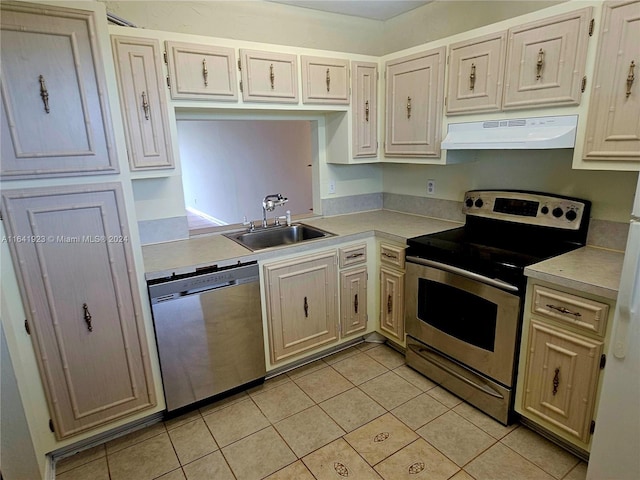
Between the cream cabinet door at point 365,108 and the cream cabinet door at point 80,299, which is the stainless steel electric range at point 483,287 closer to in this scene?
the cream cabinet door at point 365,108

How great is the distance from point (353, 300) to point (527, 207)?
1.33 metres

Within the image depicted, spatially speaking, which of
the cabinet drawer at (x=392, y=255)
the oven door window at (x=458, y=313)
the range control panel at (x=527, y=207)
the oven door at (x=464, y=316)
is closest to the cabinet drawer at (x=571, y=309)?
the oven door at (x=464, y=316)

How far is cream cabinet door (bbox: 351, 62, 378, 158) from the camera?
2786 millimetres

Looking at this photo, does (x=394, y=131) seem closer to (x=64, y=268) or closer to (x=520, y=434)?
(x=520, y=434)

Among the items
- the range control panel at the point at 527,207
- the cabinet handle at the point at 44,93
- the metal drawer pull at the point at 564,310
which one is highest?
the cabinet handle at the point at 44,93

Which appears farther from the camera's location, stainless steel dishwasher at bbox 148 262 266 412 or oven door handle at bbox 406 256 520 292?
stainless steel dishwasher at bbox 148 262 266 412

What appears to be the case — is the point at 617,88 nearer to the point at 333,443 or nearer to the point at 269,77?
the point at 269,77

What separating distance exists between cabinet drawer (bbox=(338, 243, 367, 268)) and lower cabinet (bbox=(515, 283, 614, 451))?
1159 mm

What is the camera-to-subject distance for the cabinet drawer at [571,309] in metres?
1.63

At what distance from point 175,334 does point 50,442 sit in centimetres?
76

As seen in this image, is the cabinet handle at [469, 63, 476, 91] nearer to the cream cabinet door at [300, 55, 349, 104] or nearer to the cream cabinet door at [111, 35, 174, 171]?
the cream cabinet door at [300, 55, 349, 104]

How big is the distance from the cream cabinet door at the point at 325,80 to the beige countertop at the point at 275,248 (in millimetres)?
940

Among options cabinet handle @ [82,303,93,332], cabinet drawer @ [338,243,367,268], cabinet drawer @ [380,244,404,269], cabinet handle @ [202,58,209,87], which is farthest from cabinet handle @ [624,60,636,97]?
cabinet handle @ [82,303,93,332]

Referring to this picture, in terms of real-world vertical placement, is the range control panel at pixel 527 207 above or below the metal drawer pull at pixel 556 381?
above
